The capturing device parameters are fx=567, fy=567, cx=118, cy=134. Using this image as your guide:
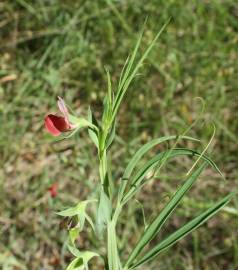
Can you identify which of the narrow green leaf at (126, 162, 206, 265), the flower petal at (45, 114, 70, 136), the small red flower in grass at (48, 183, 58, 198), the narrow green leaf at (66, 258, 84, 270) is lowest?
the small red flower in grass at (48, 183, 58, 198)

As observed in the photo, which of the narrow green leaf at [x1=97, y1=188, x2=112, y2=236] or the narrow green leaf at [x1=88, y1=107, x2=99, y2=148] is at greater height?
the narrow green leaf at [x1=88, y1=107, x2=99, y2=148]

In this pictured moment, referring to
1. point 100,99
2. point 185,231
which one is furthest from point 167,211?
point 100,99

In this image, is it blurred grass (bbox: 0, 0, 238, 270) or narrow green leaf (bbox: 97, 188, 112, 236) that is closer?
narrow green leaf (bbox: 97, 188, 112, 236)

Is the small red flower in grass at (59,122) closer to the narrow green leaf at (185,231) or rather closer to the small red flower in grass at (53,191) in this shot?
the narrow green leaf at (185,231)

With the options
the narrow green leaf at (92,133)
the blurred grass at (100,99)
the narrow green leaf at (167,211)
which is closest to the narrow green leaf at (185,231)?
the narrow green leaf at (167,211)

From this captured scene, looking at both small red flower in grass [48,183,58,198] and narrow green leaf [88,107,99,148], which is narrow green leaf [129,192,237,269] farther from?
small red flower in grass [48,183,58,198]

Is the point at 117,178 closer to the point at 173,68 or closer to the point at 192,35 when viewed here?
the point at 173,68

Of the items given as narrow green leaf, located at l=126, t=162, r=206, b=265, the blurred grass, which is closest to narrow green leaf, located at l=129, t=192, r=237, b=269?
narrow green leaf, located at l=126, t=162, r=206, b=265

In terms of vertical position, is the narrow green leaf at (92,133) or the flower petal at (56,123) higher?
the flower petal at (56,123)

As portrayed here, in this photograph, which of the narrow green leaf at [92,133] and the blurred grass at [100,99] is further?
the blurred grass at [100,99]
